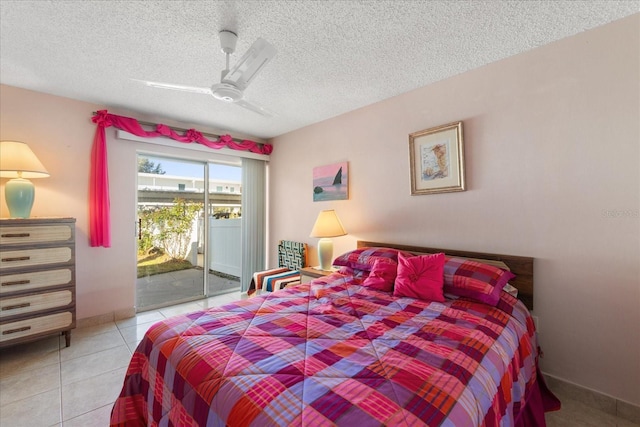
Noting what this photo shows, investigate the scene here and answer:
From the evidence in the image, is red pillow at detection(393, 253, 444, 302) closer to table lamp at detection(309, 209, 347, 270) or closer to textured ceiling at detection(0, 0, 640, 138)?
table lamp at detection(309, 209, 347, 270)

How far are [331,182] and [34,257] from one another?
115 inches

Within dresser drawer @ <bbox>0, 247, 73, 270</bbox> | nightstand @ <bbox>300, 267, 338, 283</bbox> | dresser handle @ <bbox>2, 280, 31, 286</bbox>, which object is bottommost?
nightstand @ <bbox>300, 267, 338, 283</bbox>

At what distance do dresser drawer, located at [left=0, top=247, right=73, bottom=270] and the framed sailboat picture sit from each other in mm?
2613

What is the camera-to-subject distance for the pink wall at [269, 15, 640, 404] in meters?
1.72

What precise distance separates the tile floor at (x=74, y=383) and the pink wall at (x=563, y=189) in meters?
0.38

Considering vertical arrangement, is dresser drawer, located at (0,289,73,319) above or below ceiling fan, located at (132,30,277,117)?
below

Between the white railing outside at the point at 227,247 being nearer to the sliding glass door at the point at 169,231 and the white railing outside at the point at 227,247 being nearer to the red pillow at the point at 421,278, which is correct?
the sliding glass door at the point at 169,231

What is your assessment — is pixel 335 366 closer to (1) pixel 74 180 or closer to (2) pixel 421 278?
(2) pixel 421 278

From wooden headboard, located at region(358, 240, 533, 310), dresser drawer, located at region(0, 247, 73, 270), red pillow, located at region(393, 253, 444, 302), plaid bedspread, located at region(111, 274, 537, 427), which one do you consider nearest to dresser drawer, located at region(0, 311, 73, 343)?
dresser drawer, located at region(0, 247, 73, 270)

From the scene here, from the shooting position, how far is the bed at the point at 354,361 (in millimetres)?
893

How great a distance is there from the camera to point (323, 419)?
0.81 metres

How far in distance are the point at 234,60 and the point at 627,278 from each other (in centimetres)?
305

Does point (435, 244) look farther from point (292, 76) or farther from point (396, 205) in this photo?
point (292, 76)

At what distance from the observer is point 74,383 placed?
2.05 meters
